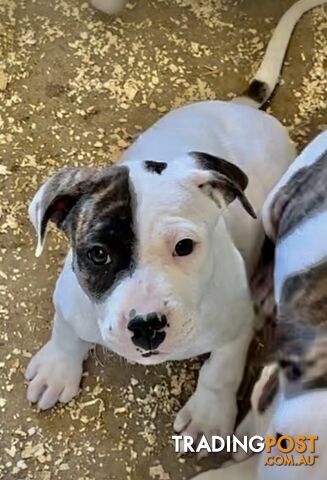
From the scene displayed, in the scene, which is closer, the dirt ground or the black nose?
the black nose

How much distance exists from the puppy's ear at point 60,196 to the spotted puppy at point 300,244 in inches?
17.2

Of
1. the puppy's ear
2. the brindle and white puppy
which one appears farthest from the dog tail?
the puppy's ear

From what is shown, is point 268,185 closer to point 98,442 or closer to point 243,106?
point 243,106

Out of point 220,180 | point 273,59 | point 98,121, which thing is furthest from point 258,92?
point 220,180

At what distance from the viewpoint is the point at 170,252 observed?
69.7 inches

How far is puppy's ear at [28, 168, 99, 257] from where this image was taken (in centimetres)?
185

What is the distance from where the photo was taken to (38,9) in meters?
2.84

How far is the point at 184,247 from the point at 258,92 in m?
0.89

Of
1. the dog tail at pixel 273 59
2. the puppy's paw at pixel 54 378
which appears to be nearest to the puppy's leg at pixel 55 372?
the puppy's paw at pixel 54 378

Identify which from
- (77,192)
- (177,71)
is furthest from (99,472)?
(177,71)

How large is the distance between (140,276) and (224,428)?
57 centimetres

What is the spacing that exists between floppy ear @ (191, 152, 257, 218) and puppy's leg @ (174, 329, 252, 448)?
344mm

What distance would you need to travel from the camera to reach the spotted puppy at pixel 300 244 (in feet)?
5.72

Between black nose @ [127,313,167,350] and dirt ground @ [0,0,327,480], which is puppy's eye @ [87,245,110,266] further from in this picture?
dirt ground @ [0,0,327,480]
